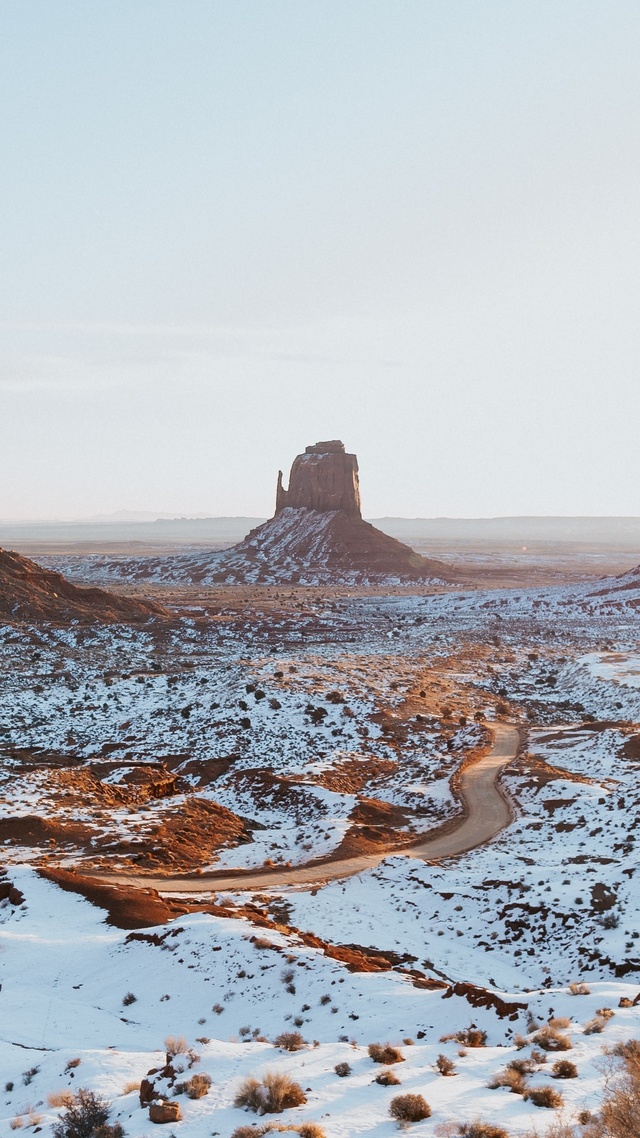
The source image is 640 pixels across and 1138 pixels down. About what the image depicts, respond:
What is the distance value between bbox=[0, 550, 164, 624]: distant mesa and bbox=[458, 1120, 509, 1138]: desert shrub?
51.6m

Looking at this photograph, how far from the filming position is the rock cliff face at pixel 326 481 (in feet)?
447

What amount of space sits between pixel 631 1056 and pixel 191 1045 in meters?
6.28

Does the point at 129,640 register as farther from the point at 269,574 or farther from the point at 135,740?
the point at 269,574

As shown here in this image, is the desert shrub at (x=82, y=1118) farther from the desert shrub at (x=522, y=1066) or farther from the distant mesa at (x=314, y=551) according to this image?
the distant mesa at (x=314, y=551)

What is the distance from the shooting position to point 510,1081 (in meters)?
9.04

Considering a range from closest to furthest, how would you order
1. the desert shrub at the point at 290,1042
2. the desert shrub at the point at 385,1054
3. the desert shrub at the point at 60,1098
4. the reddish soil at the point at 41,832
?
the desert shrub at the point at 60,1098, the desert shrub at the point at 385,1054, the desert shrub at the point at 290,1042, the reddish soil at the point at 41,832

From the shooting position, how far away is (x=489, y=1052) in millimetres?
10523

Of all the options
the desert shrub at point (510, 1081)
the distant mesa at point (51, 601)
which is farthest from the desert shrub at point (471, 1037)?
the distant mesa at point (51, 601)

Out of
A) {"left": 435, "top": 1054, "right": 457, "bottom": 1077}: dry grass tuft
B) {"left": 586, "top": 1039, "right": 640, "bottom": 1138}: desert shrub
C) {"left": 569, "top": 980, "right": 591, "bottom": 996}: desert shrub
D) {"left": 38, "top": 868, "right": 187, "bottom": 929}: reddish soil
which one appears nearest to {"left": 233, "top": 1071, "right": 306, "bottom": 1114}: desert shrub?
{"left": 435, "top": 1054, "right": 457, "bottom": 1077}: dry grass tuft

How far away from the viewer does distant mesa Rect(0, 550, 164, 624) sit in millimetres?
56094

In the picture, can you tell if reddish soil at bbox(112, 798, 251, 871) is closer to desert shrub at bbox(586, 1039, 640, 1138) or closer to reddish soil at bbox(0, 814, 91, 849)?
reddish soil at bbox(0, 814, 91, 849)

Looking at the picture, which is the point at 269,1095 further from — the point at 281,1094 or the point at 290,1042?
the point at 290,1042

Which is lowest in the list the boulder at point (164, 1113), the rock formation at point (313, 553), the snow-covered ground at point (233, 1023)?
the snow-covered ground at point (233, 1023)

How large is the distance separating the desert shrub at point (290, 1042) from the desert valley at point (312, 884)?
8 centimetres
